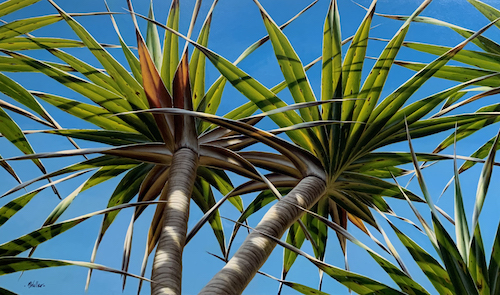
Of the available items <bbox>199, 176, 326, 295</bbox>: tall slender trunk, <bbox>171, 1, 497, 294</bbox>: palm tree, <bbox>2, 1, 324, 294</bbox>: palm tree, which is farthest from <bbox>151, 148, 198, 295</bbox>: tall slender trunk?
<bbox>171, 1, 497, 294</bbox>: palm tree

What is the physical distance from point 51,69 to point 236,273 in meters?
1.28

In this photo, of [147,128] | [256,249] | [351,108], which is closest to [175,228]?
[256,249]

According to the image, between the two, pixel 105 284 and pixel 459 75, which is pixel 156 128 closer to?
pixel 459 75

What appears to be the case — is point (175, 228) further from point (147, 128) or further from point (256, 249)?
point (147, 128)

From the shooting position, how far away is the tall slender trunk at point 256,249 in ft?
3.55

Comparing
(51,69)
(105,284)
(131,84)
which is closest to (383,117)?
(131,84)

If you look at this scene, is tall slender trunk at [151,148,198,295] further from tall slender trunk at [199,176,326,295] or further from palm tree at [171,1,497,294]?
palm tree at [171,1,497,294]

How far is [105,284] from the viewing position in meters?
12.8

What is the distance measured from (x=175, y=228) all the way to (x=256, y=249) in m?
0.32

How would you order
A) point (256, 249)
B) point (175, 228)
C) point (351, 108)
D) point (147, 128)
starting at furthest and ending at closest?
point (147, 128), point (351, 108), point (175, 228), point (256, 249)

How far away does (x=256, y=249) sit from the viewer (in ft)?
4.01

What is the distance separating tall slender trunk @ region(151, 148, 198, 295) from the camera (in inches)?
47.0

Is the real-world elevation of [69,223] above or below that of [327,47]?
below

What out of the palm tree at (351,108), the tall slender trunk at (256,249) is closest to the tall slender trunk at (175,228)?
the tall slender trunk at (256,249)
